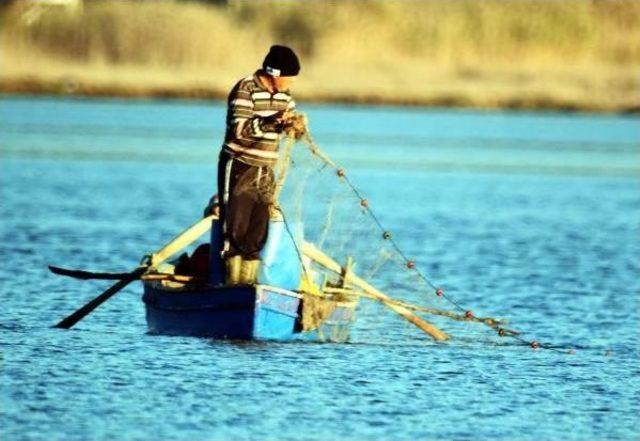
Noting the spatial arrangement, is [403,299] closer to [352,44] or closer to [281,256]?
[281,256]

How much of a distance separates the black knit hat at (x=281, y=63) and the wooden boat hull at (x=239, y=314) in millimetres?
1604

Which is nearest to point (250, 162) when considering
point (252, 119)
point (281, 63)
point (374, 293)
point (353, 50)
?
point (252, 119)

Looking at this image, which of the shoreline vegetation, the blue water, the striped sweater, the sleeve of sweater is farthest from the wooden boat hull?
the shoreline vegetation

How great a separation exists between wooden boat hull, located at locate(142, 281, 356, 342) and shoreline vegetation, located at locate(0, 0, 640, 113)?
141ft

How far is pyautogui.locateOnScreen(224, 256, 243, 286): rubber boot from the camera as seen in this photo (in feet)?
50.6

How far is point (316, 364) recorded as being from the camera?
1473 centimetres

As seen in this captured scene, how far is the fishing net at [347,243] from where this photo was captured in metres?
15.9

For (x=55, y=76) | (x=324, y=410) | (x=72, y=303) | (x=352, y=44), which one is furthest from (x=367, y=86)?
(x=324, y=410)

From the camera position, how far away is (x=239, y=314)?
602 inches

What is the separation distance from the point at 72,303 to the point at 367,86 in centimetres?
5676

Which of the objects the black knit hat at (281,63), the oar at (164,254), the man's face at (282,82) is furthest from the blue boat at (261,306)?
the black knit hat at (281,63)

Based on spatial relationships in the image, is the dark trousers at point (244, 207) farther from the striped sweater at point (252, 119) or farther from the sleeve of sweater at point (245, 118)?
the sleeve of sweater at point (245, 118)

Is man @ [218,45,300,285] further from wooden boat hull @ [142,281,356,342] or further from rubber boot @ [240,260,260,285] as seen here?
wooden boat hull @ [142,281,356,342]

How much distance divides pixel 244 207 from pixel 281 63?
1.13 m
